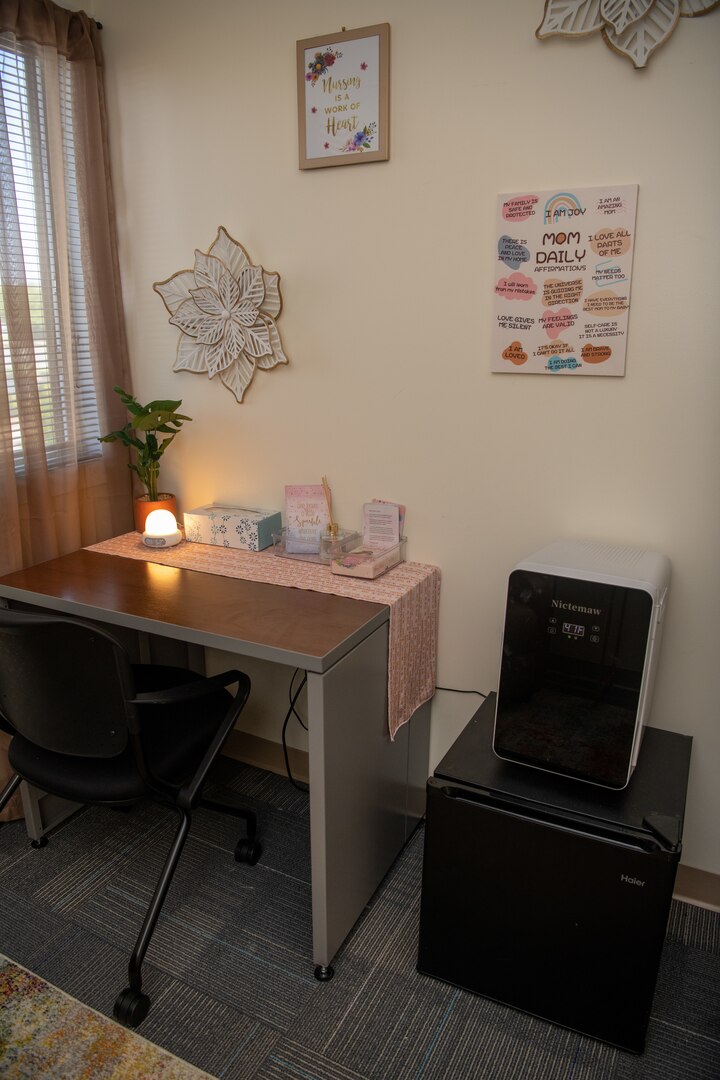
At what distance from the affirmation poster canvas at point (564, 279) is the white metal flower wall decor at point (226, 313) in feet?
2.19

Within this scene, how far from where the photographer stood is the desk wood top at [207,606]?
1.56 m

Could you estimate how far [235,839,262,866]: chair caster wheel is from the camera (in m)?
2.01

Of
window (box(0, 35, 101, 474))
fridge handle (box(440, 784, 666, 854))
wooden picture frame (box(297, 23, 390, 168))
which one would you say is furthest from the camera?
window (box(0, 35, 101, 474))

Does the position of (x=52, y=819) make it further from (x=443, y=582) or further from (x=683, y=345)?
(x=683, y=345)

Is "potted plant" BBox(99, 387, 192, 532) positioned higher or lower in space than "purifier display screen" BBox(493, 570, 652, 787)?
higher

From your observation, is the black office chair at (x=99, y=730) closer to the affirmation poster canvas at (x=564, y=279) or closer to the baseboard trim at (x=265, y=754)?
the baseboard trim at (x=265, y=754)

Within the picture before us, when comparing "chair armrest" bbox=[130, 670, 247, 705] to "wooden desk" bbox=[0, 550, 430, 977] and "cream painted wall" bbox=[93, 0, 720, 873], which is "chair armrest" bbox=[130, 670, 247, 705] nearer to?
"wooden desk" bbox=[0, 550, 430, 977]

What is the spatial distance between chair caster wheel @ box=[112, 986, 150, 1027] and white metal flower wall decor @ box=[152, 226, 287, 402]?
155 cm

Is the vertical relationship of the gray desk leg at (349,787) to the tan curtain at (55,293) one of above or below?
below

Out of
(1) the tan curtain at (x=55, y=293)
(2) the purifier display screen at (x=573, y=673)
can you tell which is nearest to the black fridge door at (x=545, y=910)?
(2) the purifier display screen at (x=573, y=673)

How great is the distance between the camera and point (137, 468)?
229 cm

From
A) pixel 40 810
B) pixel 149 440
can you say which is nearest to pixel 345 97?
pixel 149 440

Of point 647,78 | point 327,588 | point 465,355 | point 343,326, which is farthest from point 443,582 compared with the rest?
point 647,78

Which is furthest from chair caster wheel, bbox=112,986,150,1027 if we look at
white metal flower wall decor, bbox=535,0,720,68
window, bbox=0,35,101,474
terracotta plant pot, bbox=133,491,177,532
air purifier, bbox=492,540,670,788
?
white metal flower wall decor, bbox=535,0,720,68
